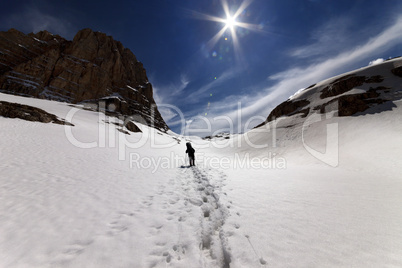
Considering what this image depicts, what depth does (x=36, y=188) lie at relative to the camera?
524cm

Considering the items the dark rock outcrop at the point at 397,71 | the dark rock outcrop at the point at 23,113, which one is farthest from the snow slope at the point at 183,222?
the dark rock outcrop at the point at 397,71

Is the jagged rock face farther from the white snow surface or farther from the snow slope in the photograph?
the white snow surface

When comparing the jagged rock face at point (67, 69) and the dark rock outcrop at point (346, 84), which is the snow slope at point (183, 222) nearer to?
the dark rock outcrop at point (346, 84)

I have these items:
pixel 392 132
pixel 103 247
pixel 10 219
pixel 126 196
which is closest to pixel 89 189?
pixel 126 196

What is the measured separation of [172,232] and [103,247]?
1.42 metres

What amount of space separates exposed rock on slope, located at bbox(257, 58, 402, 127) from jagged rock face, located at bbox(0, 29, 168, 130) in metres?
86.3

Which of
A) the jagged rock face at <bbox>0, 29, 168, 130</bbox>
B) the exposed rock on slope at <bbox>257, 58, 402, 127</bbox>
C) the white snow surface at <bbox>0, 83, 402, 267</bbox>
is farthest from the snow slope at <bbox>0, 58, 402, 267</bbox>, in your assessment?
the jagged rock face at <bbox>0, 29, 168, 130</bbox>

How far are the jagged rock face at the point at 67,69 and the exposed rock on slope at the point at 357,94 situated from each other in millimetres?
86343

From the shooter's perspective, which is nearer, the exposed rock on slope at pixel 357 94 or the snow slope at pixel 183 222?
the snow slope at pixel 183 222

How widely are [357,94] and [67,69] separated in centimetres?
12809

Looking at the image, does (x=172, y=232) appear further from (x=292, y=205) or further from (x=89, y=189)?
(x=89, y=189)

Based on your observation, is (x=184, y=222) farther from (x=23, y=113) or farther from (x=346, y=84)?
(x=346, y=84)

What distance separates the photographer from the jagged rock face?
76562 mm

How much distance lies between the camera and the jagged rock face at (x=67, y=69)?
7656 centimetres
